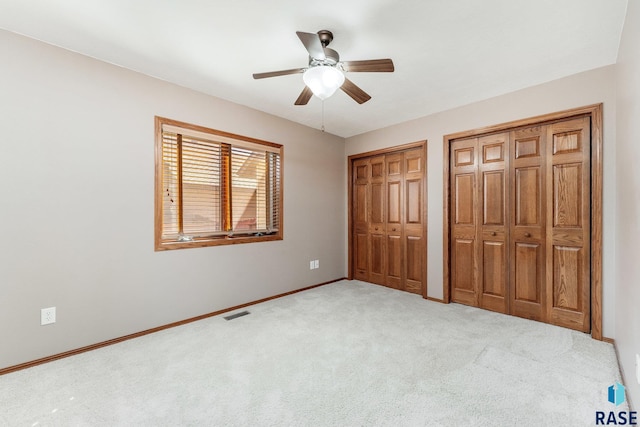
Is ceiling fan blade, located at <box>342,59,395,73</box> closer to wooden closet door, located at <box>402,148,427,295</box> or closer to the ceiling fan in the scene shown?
the ceiling fan

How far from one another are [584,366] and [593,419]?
27.0 inches

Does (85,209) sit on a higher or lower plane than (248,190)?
lower

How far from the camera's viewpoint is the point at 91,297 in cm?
238

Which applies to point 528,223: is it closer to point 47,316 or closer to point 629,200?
point 629,200

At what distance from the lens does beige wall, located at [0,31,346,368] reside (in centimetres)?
207

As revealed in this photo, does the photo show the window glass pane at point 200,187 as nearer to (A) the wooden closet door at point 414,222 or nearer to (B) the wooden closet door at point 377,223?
(B) the wooden closet door at point 377,223

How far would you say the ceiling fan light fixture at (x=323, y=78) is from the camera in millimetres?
1972

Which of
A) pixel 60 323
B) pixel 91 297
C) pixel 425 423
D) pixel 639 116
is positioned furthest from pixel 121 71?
pixel 639 116

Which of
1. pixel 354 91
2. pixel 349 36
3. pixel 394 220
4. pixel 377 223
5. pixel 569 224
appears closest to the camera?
pixel 349 36

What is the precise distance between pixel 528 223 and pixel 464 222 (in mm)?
645

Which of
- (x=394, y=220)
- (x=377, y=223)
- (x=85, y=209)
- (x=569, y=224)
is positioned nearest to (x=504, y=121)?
(x=569, y=224)

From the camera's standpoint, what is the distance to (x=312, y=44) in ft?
5.90

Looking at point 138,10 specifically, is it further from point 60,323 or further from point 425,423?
point 425,423

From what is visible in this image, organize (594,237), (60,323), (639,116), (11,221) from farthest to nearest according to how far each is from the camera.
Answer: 1. (594,237)
2. (60,323)
3. (11,221)
4. (639,116)
